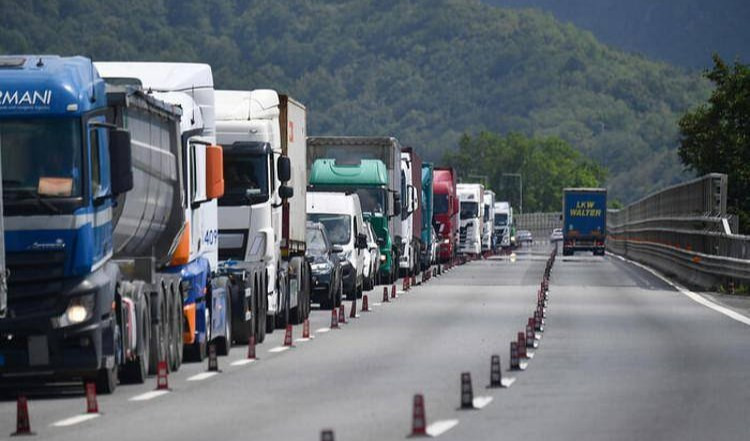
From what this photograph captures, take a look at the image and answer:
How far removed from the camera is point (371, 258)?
163 feet

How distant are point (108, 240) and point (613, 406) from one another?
16.6 ft

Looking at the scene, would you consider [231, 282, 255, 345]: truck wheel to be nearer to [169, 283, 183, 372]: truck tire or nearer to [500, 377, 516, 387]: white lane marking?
[169, 283, 183, 372]: truck tire

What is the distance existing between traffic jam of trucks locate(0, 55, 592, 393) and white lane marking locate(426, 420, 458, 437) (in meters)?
4.12

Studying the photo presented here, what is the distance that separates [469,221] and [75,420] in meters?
78.5

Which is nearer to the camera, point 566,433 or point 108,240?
point 566,433

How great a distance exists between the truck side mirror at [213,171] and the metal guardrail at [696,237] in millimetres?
21362

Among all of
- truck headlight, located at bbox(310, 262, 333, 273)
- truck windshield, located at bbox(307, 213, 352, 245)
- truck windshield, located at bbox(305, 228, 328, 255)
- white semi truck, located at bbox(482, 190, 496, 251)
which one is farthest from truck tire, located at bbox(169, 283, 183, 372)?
white semi truck, located at bbox(482, 190, 496, 251)

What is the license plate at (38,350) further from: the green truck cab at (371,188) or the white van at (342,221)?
the green truck cab at (371,188)

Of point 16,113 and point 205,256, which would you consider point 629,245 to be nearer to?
point 205,256

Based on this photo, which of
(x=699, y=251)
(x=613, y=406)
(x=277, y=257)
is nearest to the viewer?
(x=613, y=406)

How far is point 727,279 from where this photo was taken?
4903cm

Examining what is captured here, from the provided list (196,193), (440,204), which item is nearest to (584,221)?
(440,204)

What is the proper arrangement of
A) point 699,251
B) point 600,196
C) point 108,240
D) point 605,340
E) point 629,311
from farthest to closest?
point 600,196
point 699,251
point 629,311
point 605,340
point 108,240

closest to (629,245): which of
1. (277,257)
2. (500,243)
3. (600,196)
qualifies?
(600,196)
